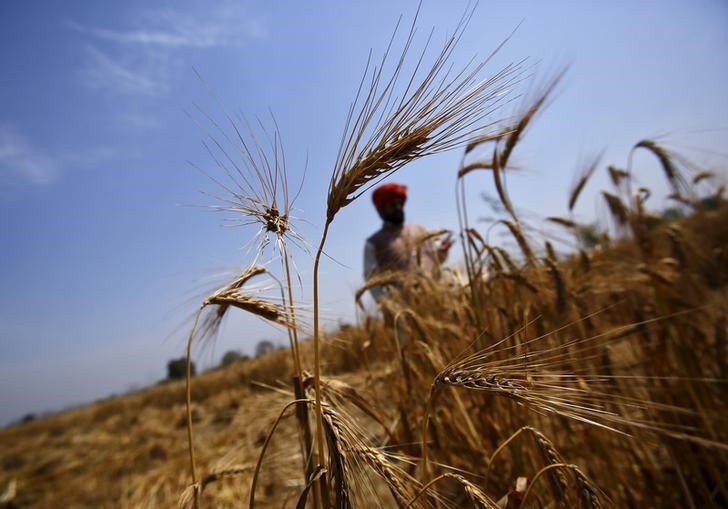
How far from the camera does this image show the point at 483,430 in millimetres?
1809

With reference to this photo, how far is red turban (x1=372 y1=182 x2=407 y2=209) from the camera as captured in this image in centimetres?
481

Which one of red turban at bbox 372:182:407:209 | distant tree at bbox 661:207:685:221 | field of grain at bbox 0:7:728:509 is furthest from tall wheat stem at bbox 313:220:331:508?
red turban at bbox 372:182:407:209

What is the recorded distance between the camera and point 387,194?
15.8ft

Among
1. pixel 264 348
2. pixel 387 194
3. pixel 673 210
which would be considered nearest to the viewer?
pixel 264 348

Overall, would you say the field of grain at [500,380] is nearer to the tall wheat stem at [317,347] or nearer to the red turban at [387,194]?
the tall wheat stem at [317,347]

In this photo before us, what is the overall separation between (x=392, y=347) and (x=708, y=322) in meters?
1.92

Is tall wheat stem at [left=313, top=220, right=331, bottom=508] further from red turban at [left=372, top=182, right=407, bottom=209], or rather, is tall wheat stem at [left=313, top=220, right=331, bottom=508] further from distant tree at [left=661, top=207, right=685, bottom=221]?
red turban at [left=372, top=182, right=407, bottom=209]

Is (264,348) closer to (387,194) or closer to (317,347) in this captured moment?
(317,347)

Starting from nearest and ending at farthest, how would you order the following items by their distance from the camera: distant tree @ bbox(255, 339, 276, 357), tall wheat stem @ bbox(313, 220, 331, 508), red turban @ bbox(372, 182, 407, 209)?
tall wheat stem @ bbox(313, 220, 331, 508) < distant tree @ bbox(255, 339, 276, 357) < red turban @ bbox(372, 182, 407, 209)

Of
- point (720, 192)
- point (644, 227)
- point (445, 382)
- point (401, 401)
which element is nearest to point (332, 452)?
point (445, 382)

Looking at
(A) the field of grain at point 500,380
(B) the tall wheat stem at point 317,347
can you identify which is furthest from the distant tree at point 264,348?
(B) the tall wheat stem at point 317,347

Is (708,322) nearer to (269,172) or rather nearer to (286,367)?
(269,172)

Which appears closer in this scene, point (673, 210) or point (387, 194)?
point (387, 194)

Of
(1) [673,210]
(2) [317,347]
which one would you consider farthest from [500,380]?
(1) [673,210]
